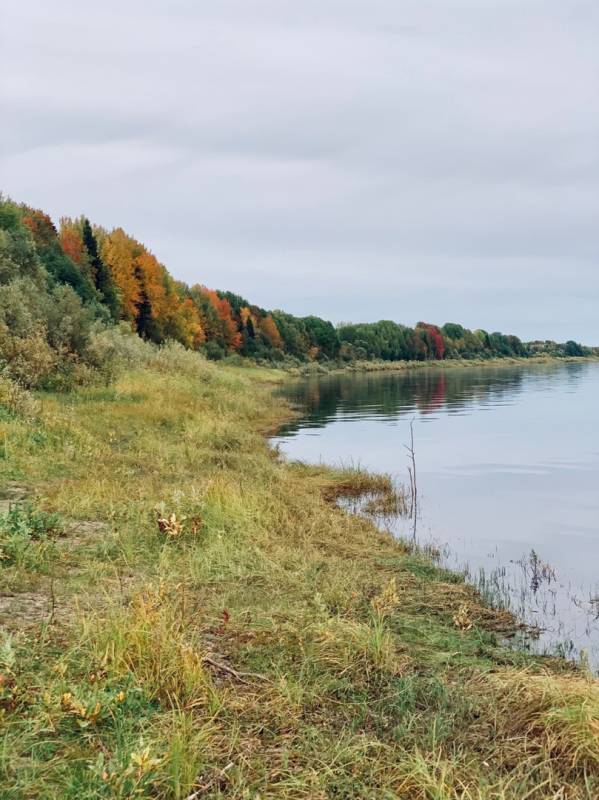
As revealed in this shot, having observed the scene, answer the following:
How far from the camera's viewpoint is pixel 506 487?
17.4m

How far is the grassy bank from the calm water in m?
1.18

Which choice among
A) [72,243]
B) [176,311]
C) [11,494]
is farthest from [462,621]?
[176,311]

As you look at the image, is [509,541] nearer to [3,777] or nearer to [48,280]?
[3,777]

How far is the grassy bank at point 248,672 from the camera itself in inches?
142

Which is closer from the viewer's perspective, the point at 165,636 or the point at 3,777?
the point at 3,777

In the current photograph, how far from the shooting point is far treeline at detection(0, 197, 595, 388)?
22.8m

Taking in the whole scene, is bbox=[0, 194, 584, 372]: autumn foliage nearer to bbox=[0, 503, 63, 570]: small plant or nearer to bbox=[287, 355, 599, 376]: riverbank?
bbox=[287, 355, 599, 376]: riverbank

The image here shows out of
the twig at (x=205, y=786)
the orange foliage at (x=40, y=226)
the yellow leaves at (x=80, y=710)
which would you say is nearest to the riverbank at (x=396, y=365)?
the orange foliage at (x=40, y=226)

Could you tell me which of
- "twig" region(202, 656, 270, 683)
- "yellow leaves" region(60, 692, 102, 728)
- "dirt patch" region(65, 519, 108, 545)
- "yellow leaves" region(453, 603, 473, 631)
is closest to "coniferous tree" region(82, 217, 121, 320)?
"dirt patch" region(65, 519, 108, 545)

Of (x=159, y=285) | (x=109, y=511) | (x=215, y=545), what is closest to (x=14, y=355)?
(x=109, y=511)

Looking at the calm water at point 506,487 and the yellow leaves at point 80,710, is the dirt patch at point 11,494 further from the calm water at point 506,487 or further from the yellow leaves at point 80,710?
the calm water at point 506,487

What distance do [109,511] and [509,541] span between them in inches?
295

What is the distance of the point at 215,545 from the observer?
8.31 meters

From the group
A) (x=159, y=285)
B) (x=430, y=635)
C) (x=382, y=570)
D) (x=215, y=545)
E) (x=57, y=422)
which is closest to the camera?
(x=430, y=635)
